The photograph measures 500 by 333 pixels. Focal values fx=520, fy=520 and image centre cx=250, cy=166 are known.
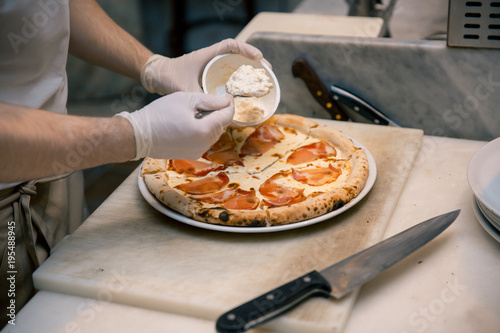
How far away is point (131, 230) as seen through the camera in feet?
4.35

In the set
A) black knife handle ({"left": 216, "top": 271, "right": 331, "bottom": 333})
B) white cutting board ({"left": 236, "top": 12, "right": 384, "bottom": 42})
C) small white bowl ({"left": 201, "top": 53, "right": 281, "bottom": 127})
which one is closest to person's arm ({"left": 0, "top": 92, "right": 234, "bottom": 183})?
small white bowl ({"left": 201, "top": 53, "right": 281, "bottom": 127})

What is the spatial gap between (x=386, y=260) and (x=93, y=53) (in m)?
1.18

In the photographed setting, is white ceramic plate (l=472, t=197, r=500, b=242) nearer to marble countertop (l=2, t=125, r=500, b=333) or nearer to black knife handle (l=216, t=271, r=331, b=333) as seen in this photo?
marble countertop (l=2, t=125, r=500, b=333)

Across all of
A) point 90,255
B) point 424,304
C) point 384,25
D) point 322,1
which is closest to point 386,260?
point 424,304

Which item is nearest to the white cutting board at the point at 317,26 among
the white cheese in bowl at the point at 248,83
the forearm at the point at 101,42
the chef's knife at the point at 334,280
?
the forearm at the point at 101,42

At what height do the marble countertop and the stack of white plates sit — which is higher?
the stack of white plates

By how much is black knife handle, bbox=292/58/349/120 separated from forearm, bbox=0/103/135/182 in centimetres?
90

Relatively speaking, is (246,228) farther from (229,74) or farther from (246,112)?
(229,74)

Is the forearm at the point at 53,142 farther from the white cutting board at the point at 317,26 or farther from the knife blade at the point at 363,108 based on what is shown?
the white cutting board at the point at 317,26

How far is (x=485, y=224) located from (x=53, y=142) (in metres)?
1.00

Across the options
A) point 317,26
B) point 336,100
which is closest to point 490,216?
point 336,100

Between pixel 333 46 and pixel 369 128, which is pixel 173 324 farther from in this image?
pixel 333 46

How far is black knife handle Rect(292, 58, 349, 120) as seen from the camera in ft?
6.34

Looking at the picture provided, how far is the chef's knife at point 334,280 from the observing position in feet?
3.12
